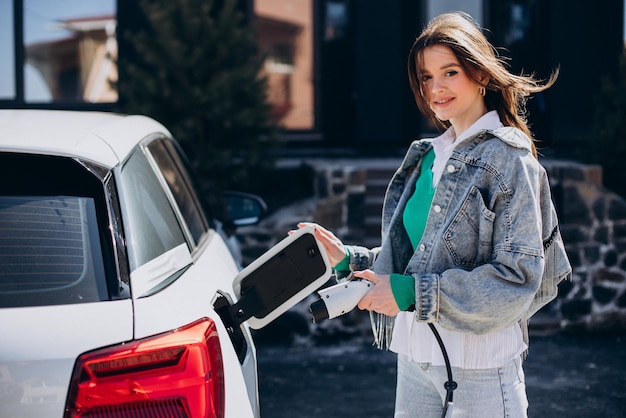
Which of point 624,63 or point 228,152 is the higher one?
point 624,63

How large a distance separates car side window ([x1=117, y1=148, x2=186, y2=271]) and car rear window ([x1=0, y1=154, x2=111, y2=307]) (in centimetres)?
10

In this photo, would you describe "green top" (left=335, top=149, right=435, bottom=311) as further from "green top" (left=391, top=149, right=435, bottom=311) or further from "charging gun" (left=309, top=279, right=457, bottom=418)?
"charging gun" (left=309, top=279, right=457, bottom=418)

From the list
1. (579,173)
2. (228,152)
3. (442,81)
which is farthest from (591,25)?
(442,81)

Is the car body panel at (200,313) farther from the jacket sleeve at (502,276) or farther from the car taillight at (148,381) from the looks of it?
the jacket sleeve at (502,276)

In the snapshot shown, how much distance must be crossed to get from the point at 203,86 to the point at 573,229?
11.1ft

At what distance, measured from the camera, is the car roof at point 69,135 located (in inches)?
98.0

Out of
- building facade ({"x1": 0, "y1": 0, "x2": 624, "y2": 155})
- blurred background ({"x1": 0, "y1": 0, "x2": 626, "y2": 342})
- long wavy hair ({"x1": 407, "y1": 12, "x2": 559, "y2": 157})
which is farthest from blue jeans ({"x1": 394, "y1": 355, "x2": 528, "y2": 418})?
building facade ({"x1": 0, "y1": 0, "x2": 624, "y2": 155})

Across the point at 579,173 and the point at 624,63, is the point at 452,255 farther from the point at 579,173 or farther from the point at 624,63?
the point at 624,63

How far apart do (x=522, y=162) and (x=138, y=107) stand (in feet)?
19.4

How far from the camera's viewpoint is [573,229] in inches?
295

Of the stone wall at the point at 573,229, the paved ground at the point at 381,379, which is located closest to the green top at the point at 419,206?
the paved ground at the point at 381,379

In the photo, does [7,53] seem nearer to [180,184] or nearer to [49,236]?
[180,184]

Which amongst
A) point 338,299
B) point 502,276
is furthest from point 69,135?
point 502,276

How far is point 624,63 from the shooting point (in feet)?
27.8
